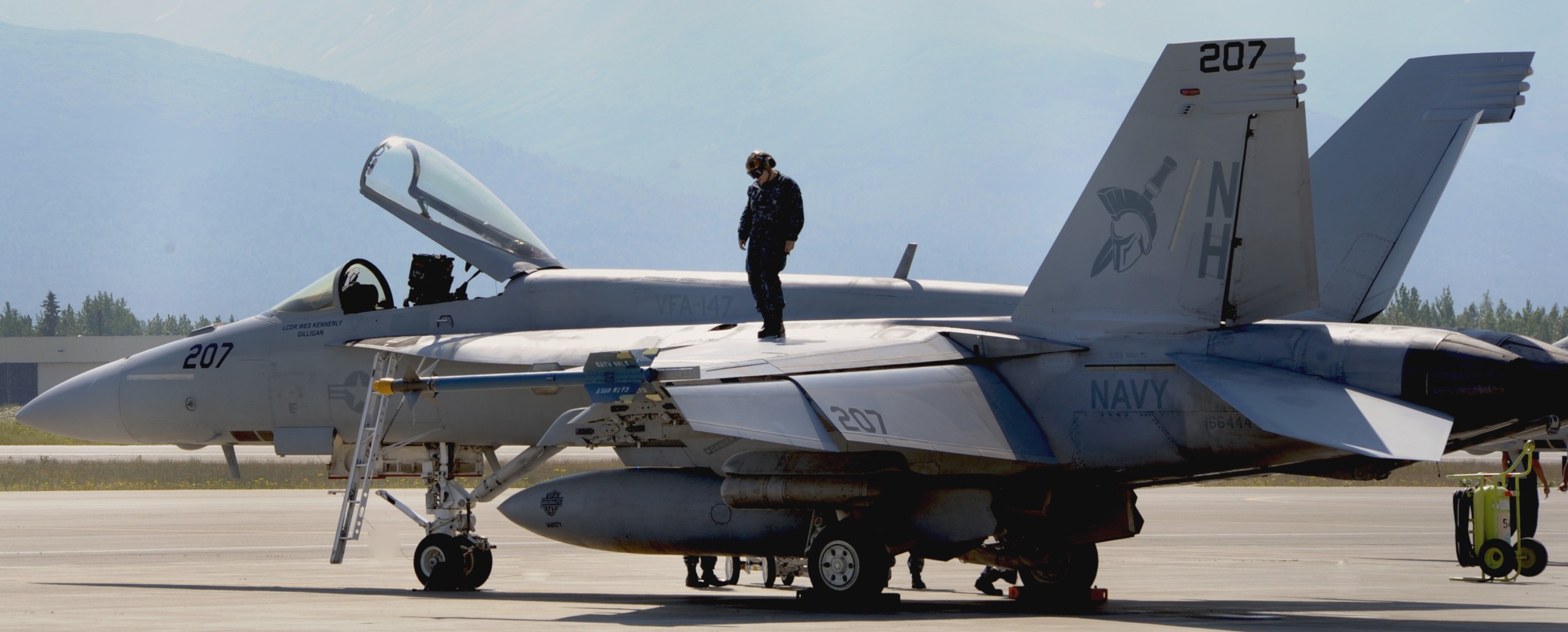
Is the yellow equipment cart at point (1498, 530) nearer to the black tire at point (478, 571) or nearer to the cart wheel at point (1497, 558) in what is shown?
the cart wheel at point (1497, 558)

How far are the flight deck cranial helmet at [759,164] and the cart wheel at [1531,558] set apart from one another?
914 centimetres

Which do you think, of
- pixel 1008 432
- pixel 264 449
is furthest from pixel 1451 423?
pixel 264 449

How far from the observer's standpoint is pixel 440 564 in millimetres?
14008

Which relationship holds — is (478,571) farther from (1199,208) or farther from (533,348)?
(1199,208)

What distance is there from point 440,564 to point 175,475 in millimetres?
24659

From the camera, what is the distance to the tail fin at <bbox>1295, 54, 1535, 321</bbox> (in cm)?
1342

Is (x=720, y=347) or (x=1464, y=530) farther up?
(x=720, y=347)

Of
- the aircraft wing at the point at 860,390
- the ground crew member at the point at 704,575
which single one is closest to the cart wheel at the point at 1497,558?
the aircraft wing at the point at 860,390

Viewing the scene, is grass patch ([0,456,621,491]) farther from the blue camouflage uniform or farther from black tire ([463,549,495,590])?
the blue camouflage uniform

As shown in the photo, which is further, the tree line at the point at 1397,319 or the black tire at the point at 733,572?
the tree line at the point at 1397,319

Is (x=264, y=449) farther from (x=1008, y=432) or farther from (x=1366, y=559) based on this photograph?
(x=1008, y=432)

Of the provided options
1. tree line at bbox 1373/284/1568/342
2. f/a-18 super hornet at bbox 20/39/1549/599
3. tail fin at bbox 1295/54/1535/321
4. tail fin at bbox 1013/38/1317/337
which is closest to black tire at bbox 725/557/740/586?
f/a-18 super hornet at bbox 20/39/1549/599

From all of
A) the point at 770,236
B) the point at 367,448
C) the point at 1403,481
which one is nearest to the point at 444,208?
the point at 367,448

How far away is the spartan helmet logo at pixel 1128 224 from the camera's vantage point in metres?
11.8
